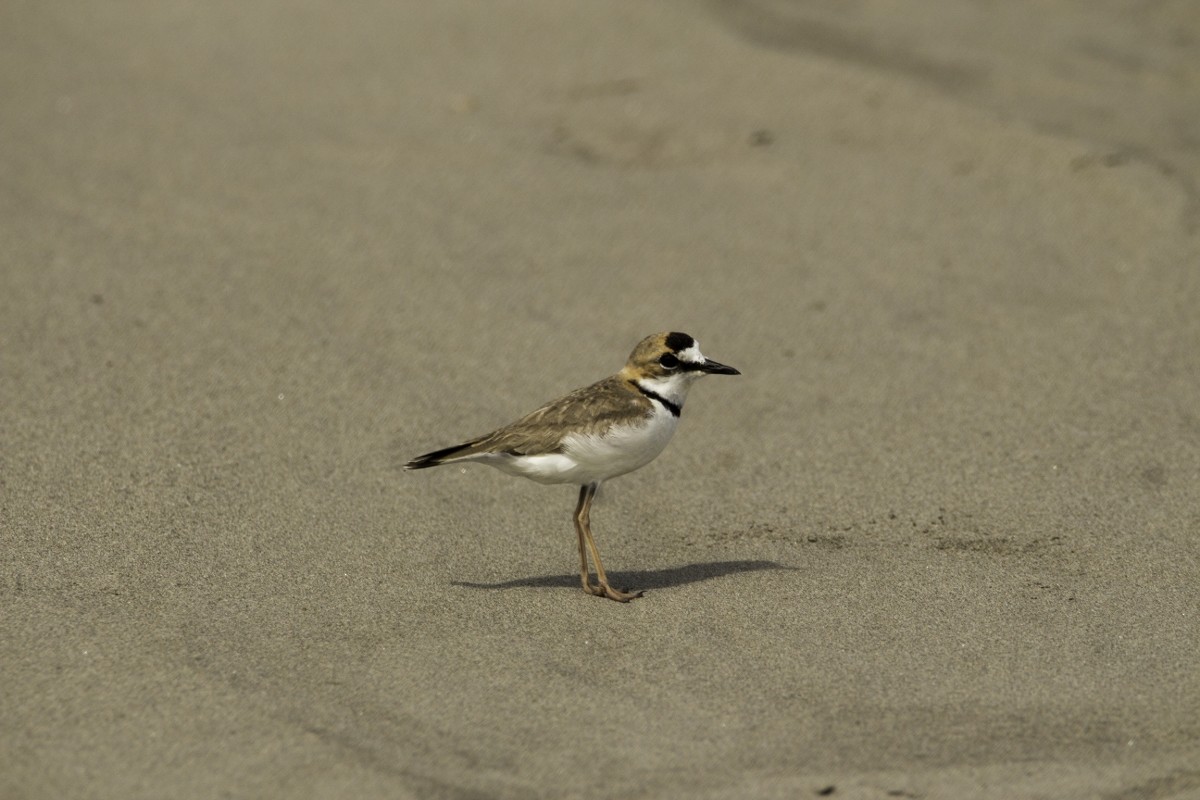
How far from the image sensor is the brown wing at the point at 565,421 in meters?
5.54

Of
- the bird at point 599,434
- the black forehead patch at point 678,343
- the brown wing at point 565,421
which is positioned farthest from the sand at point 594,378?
the black forehead patch at point 678,343

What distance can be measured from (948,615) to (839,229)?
3.58 m

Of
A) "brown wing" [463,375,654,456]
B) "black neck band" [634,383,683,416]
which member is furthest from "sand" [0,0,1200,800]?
Answer: "black neck band" [634,383,683,416]

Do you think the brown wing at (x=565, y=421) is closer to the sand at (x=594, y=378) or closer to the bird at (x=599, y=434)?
the bird at (x=599, y=434)

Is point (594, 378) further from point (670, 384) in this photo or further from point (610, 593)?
point (610, 593)

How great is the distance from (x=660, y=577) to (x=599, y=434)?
2.27ft

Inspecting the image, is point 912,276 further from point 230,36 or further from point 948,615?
point 230,36

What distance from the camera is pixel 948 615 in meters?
5.30

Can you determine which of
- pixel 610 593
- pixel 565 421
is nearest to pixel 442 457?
pixel 565 421

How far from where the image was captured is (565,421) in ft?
18.3

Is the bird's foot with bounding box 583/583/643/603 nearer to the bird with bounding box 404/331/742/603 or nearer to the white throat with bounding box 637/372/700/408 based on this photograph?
the bird with bounding box 404/331/742/603

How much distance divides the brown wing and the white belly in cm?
3

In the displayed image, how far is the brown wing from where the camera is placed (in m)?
5.54

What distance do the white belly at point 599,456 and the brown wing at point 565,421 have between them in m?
0.03
